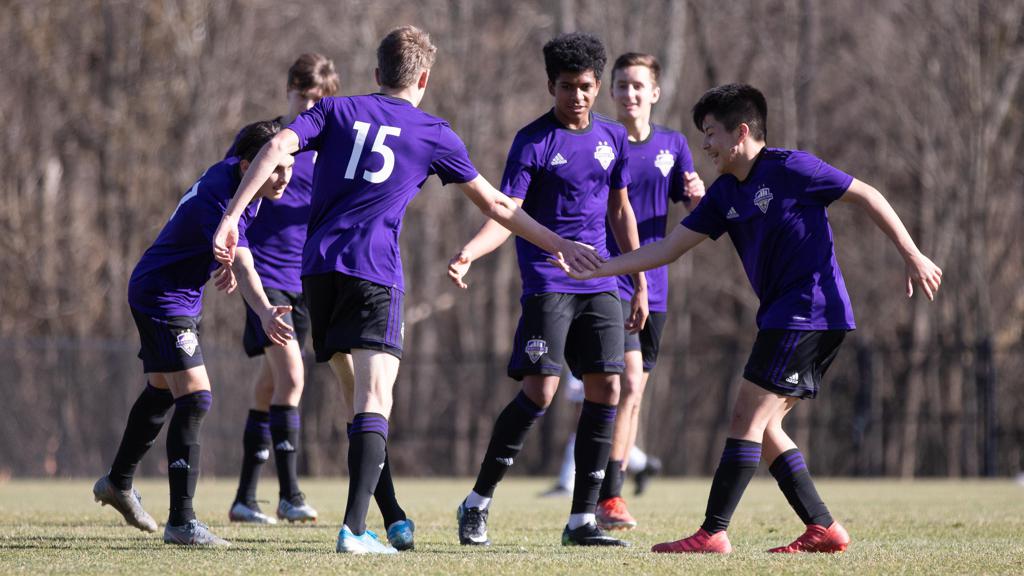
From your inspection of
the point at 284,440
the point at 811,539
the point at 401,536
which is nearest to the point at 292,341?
the point at 284,440

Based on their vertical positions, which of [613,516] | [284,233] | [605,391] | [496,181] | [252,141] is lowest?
[613,516]

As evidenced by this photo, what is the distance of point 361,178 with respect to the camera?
5.73 m

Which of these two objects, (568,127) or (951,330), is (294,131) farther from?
(951,330)

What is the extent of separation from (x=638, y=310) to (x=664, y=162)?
1.22 metres

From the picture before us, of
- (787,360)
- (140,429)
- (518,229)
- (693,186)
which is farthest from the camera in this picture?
(693,186)

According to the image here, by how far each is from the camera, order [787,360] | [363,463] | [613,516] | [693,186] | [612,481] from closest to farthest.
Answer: [363,463] < [787,360] < [613,516] < [612,481] < [693,186]

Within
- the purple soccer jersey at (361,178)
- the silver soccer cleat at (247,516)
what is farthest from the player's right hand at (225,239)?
the silver soccer cleat at (247,516)

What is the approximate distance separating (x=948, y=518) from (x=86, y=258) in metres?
18.6

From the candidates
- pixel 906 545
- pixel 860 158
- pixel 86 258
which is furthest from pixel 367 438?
pixel 860 158

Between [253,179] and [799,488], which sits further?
[799,488]

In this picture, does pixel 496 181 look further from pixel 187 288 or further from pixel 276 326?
pixel 276 326

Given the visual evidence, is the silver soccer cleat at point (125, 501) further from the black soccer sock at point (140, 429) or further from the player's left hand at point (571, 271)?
the player's left hand at point (571, 271)

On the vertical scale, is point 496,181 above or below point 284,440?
above

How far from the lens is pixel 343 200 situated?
18.8ft
